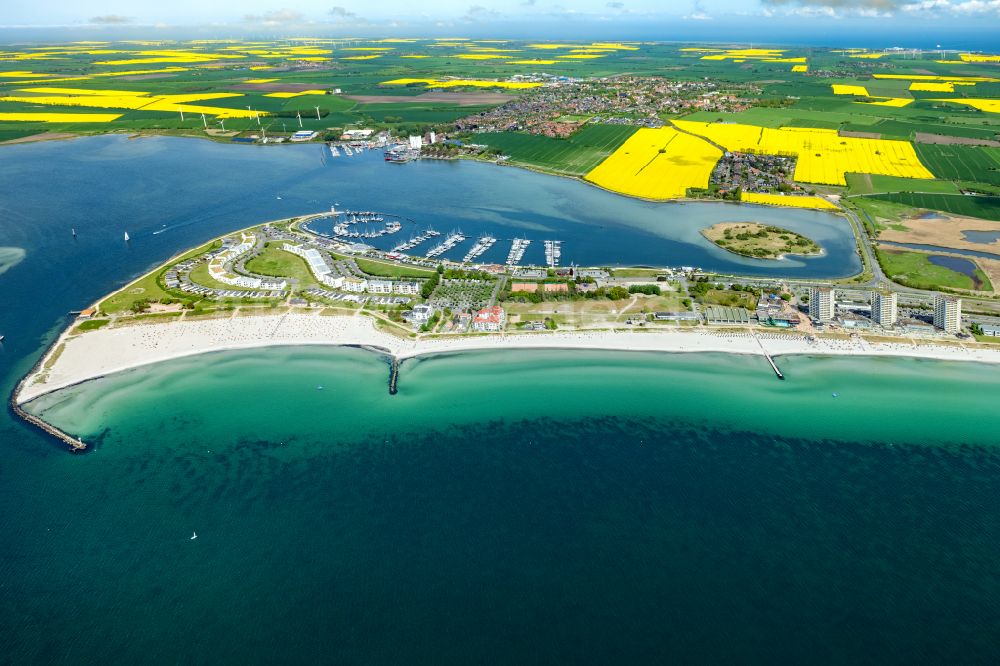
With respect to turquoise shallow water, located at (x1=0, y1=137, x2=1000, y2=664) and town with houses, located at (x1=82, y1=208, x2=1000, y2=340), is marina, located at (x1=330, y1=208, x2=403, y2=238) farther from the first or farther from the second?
turquoise shallow water, located at (x1=0, y1=137, x2=1000, y2=664)

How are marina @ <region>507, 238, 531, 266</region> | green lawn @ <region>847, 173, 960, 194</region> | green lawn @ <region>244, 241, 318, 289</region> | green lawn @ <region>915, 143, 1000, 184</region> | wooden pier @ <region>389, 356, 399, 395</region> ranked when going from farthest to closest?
green lawn @ <region>915, 143, 1000, 184</region>, green lawn @ <region>847, 173, 960, 194</region>, marina @ <region>507, 238, 531, 266</region>, green lawn @ <region>244, 241, 318, 289</region>, wooden pier @ <region>389, 356, 399, 395</region>

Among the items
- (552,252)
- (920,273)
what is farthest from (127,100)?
(920,273)

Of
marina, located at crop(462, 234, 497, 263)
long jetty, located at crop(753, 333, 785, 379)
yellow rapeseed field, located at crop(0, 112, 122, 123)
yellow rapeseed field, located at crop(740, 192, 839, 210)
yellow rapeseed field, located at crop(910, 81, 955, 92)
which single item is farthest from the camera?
yellow rapeseed field, located at crop(910, 81, 955, 92)

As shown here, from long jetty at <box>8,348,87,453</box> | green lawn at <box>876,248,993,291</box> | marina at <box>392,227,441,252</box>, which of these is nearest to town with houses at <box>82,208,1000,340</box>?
marina at <box>392,227,441,252</box>

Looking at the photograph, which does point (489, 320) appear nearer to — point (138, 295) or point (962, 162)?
point (138, 295)

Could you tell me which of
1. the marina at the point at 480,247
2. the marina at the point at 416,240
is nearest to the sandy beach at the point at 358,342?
the marina at the point at 480,247

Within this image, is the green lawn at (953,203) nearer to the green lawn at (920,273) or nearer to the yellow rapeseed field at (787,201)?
the yellow rapeseed field at (787,201)

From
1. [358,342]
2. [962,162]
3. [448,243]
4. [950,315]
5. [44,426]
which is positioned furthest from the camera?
[962,162]
